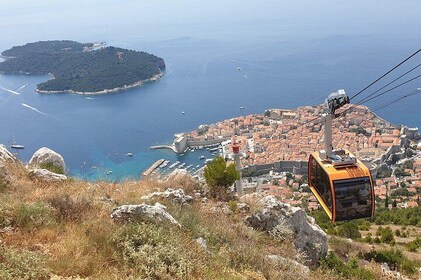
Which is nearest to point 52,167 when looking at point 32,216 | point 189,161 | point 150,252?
point 32,216

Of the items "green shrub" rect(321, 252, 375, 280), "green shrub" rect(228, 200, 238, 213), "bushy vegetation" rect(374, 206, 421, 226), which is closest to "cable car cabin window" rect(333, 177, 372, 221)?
"green shrub" rect(321, 252, 375, 280)

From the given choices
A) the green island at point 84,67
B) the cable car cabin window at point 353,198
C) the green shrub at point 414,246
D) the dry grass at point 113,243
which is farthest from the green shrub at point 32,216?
the green island at point 84,67

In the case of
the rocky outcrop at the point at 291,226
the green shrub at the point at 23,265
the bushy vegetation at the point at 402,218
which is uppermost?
the green shrub at the point at 23,265

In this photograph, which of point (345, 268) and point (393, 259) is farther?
point (393, 259)

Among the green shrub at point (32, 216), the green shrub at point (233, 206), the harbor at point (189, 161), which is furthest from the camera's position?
the harbor at point (189, 161)

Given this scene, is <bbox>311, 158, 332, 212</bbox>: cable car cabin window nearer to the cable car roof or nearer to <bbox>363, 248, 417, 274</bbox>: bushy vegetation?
the cable car roof

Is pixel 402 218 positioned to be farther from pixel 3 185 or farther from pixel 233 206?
pixel 3 185

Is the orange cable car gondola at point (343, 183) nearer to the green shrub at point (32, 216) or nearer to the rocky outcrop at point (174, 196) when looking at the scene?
the rocky outcrop at point (174, 196)
